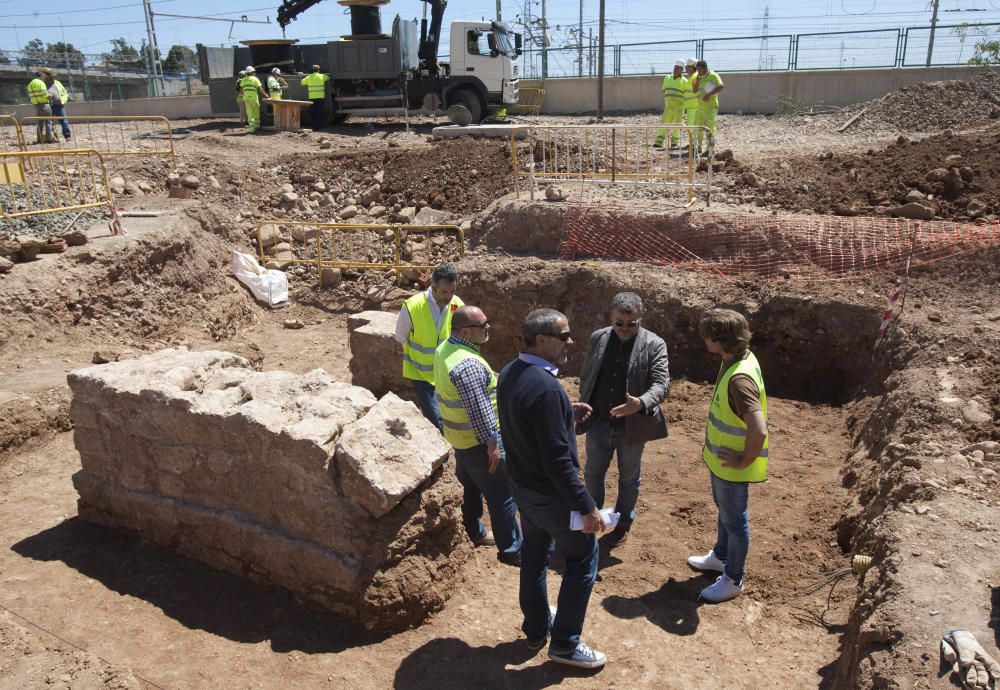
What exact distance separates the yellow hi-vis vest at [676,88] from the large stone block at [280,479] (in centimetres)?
1085

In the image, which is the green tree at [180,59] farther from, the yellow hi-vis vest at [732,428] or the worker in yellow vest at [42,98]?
the yellow hi-vis vest at [732,428]

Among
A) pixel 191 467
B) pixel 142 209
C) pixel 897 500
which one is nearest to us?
pixel 897 500

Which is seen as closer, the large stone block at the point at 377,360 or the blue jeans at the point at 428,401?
the blue jeans at the point at 428,401

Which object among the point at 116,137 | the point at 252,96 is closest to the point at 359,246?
the point at 252,96

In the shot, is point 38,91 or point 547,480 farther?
point 38,91

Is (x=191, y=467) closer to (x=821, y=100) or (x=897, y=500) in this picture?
(x=897, y=500)

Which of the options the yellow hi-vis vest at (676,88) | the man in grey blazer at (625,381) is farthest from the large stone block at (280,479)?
the yellow hi-vis vest at (676,88)

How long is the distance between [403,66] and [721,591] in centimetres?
1954

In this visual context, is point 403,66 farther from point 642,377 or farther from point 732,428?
point 732,428

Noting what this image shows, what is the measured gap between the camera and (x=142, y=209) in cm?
1243

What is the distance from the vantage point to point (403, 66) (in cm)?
2117

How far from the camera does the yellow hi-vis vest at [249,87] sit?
19.5 meters

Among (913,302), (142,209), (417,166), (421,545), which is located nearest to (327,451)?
(421,545)

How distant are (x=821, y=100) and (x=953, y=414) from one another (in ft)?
63.3
